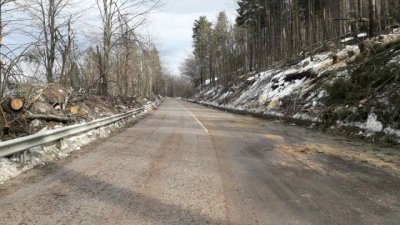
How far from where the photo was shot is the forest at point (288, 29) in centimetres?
3297

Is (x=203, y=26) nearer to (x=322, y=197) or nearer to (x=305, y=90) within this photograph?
(x=305, y=90)

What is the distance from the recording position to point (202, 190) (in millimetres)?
6867

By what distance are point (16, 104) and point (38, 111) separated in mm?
1765

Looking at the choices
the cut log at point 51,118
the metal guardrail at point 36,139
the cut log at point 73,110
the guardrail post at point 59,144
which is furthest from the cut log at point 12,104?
the guardrail post at point 59,144

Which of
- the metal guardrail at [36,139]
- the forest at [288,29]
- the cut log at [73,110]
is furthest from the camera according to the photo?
the forest at [288,29]

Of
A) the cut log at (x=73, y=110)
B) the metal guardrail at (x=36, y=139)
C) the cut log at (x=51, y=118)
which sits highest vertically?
the cut log at (x=73, y=110)

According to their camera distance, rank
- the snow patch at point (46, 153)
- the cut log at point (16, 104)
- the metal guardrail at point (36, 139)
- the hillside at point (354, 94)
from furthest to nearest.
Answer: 1. the hillside at point (354, 94)
2. the cut log at point (16, 104)
3. the metal guardrail at point (36, 139)
4. the snow patch at point (46, 153)

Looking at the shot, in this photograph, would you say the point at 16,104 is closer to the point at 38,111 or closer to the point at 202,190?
the point at 38,111

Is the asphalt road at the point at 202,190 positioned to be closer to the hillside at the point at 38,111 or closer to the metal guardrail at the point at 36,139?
the metal guardrail at the point at 36,139

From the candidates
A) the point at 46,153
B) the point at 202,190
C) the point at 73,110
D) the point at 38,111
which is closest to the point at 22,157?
the point at 46,153

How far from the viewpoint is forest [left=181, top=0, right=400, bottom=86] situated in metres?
33.0

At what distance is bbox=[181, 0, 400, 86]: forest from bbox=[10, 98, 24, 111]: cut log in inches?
694

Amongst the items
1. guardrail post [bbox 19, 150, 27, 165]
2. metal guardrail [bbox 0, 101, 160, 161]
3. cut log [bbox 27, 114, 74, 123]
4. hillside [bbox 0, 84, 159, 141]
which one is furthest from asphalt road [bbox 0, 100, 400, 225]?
cut log [bbox 27, 114, 74, 123]

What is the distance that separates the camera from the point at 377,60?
60.8 ft
